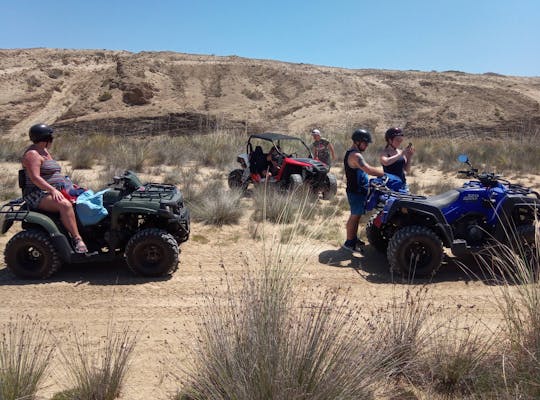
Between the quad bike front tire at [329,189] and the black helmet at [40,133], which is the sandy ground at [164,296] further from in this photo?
the quad bike front tire at [329,189]

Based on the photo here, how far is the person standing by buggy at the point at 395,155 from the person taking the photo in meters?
6.59

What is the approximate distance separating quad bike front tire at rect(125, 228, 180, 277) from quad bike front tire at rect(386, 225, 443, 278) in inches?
101

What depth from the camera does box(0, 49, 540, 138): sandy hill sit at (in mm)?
30297

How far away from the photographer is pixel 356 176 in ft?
20.9

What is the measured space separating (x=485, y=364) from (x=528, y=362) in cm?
28

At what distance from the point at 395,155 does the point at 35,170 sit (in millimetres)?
4634

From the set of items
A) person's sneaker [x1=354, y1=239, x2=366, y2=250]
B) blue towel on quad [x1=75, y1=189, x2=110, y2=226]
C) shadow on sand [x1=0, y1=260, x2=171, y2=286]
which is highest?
blue towel on quad [x1=75, y1=189, x2=110, y2=226]

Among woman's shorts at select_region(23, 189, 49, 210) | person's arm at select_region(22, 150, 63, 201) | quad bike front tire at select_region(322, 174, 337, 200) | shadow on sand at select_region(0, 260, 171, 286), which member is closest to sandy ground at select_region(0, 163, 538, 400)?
shadow on sand at select_region(0, 260, 171, 286)

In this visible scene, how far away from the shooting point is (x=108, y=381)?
9.91 ft

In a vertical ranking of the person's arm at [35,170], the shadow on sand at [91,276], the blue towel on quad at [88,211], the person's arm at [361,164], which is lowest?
the shadow on sand at [91,276]

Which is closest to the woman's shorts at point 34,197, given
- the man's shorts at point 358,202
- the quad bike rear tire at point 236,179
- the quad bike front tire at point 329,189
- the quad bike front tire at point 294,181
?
the man's shorts at point 358,202

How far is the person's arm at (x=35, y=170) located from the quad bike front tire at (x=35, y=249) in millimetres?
516

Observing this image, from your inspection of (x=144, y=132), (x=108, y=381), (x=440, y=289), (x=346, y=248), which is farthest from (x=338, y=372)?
(x=144, y=132)

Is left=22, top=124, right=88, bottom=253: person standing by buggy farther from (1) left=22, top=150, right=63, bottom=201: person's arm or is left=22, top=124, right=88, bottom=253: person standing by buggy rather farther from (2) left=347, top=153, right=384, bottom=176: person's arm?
(2) left=347, top=153, right=384, bottom=176: person's arm
